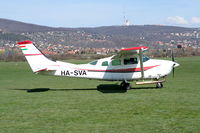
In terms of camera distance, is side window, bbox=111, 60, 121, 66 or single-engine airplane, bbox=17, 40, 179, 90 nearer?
single-engine airplane, bbox=17, 40, 179, 90

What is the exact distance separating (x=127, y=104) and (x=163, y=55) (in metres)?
59.3

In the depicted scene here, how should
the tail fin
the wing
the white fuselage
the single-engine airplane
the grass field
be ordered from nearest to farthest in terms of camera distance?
the grass field
the wing
the tail fin
the single-engine airplane
the white fuselage

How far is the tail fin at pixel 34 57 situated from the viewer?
16.5 meters

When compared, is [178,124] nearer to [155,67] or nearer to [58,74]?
[155,67]

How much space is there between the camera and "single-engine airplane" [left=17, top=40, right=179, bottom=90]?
656 inches

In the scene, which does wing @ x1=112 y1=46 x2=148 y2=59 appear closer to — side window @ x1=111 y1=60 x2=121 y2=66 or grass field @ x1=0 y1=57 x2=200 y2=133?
side window @ x1=111 y1=60 x2=121 y2=66

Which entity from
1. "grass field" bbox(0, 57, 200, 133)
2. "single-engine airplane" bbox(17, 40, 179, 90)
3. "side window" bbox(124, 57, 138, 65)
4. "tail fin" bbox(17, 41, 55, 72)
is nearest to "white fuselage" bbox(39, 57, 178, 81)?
"single-engine airplane" bbox(17, 40, 179, 90)

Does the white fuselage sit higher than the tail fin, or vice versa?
the tail fin

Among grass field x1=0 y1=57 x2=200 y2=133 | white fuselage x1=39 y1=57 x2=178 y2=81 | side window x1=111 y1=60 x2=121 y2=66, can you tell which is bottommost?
grass field x1=0 y1=57 x2=200 y2=133

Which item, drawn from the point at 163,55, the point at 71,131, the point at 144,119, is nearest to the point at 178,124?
the point at 144,119

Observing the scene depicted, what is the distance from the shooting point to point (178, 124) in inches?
348

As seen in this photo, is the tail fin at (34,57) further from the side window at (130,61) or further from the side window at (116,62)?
the side window at (130,61)

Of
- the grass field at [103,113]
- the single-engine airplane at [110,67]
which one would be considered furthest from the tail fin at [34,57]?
the grass field at [103,113]

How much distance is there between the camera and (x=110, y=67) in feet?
55.5
